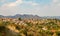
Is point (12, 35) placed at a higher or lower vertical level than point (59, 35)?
higher

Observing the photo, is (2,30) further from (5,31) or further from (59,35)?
(59,35)

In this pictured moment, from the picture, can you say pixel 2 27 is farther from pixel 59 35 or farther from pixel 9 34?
pixel 59 35

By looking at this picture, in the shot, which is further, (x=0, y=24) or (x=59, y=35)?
(x=59, y=35)

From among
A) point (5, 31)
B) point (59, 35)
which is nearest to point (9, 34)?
point (5, 31)

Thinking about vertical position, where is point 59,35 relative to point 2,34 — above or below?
below

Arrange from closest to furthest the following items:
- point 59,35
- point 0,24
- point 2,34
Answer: point 2,34 → point 0,24 → point 59,35

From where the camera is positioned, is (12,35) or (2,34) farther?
(12,35)

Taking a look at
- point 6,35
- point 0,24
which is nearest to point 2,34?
point 6,35

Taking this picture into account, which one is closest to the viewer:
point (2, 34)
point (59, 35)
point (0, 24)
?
point (2, 34)
